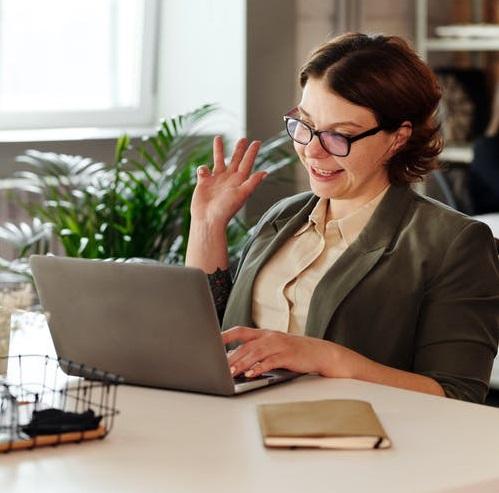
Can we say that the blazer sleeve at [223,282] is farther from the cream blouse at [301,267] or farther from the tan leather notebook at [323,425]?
the tan leather notebook at [323,425]

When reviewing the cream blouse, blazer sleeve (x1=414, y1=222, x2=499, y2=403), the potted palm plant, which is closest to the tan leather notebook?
blazer sleeve (x1=414, y1=222, x2=499, y2=403)

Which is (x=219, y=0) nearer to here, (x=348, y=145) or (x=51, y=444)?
(x=348, y=145)

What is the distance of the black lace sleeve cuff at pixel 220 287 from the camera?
2691 mm

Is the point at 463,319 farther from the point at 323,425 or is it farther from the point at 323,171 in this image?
the point at 323,425

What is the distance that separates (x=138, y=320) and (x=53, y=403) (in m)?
0.18

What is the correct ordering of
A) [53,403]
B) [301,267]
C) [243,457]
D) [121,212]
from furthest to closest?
1. [121,212]
2. [301,267]
3. [53,403]
4. [243,457]

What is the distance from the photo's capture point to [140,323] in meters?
2.06

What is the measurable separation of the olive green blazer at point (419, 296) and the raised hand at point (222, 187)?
0.89 ft

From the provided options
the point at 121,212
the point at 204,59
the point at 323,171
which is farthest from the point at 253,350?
the point at 204,59

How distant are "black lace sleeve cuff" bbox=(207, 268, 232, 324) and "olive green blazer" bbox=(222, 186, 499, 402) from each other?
0.99 feet

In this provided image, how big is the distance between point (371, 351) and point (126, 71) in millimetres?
3487

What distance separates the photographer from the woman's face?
2.49 m

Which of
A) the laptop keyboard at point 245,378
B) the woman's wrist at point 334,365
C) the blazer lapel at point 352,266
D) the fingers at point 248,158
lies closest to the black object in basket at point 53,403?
the laptop keyboard at point 245,378

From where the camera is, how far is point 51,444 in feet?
5.83
